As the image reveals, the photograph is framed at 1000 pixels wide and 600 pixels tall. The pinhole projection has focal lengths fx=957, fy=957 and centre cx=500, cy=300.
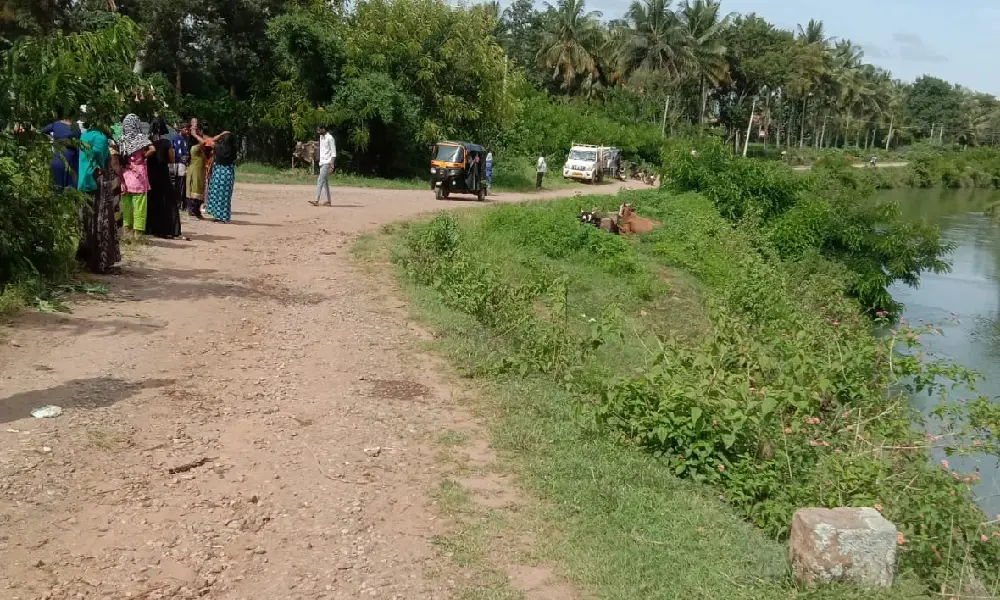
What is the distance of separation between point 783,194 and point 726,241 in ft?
18.1

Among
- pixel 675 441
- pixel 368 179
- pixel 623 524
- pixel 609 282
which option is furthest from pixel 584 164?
pixel 623 524

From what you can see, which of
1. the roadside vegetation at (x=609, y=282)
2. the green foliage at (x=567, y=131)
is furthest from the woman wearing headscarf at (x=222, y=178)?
the green foliage at (x=567, y=131)

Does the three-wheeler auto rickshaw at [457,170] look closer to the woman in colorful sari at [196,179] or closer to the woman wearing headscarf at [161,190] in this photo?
the woman in colorful sari at [196,179]

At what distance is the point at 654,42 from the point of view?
55125 mm

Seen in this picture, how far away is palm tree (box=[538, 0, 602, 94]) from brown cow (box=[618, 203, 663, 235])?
35.1 m

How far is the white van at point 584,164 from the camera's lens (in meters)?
39.3

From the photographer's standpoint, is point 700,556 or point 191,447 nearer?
point 700,556

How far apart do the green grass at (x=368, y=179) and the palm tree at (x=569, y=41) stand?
2021 centimetres

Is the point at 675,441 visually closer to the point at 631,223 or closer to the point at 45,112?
the point at 45,112

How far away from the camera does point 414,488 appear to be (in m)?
5.44

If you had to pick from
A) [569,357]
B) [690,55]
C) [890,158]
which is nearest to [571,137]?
[690,55]

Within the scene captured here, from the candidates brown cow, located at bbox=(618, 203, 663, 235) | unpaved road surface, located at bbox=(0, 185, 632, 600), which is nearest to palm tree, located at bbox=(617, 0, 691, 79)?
brown cow, located at bbox=(618, 203, 663, 235)

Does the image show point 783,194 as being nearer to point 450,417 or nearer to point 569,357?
point 569,357

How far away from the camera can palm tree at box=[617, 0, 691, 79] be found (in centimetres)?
5497
